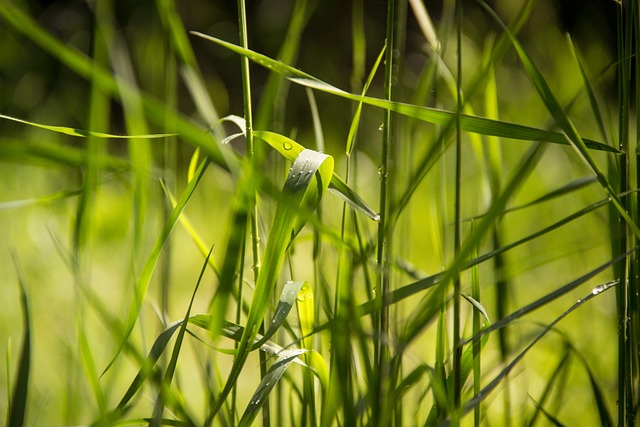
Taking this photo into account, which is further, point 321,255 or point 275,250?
point 321,255

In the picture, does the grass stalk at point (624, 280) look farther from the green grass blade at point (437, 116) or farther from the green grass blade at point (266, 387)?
the green grass blade at point (266, 387)

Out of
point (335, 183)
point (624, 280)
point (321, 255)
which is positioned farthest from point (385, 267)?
point (321, 255)

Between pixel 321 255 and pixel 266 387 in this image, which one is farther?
pixel 321 255

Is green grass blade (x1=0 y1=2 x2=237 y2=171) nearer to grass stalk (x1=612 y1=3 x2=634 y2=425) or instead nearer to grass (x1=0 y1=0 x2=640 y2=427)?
grass (x1=0 y1=0 x2=640 y2=427)

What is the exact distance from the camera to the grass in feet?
1.28

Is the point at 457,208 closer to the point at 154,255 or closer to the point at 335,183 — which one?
the point at 335,183

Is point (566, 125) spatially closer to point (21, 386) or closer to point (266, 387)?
point (266, 387)

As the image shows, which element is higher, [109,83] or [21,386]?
[109,83]

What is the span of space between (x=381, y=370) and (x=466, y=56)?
5.59 ft

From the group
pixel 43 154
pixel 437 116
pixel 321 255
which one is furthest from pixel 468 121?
pixel 321 255

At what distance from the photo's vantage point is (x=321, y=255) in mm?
814

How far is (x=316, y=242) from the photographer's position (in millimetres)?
510

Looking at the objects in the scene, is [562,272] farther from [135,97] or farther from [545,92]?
[135,97]

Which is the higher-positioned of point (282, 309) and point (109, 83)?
point (109, 83)
